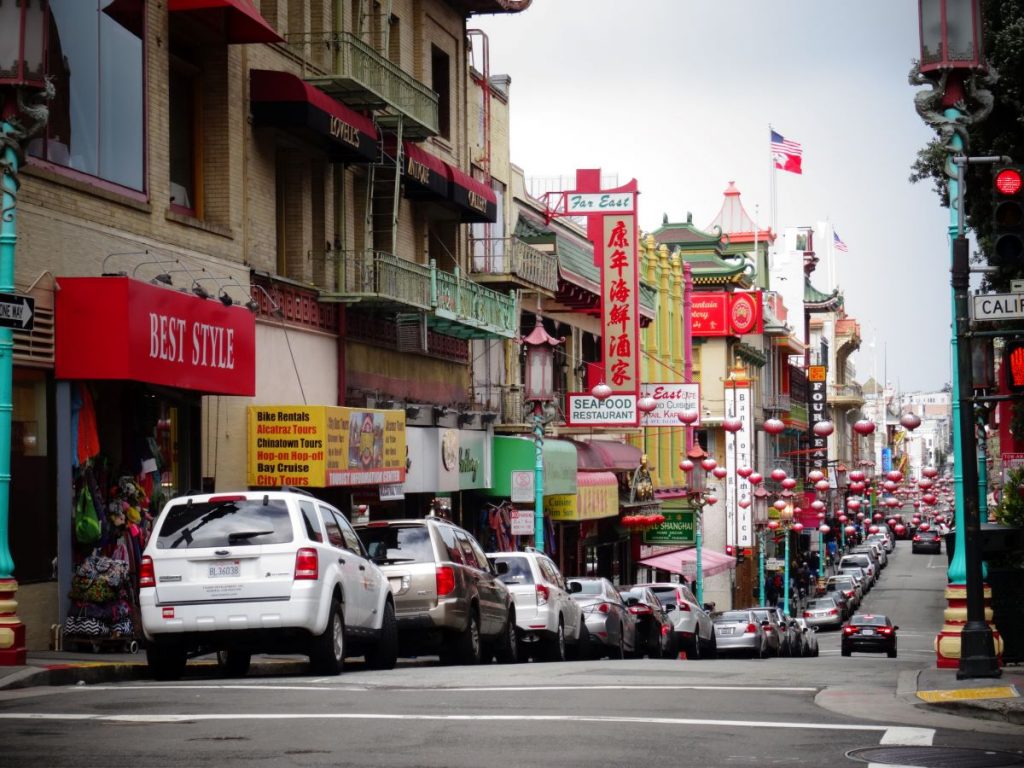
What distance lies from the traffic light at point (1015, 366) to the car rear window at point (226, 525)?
676cm

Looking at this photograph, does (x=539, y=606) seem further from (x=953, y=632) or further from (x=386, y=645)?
(x=953, y=632)

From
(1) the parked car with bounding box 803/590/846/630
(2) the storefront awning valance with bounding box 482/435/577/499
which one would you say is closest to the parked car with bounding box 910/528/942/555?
(1) the parked car with bounding box 803/590/846/630

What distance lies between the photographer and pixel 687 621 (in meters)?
32.8

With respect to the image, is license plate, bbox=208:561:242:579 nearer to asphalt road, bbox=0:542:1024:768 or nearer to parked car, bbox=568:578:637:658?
asphalt road, bbox=0:542:1024:768

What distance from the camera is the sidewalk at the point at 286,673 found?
1266 centimetres

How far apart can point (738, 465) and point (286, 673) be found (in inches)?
2021

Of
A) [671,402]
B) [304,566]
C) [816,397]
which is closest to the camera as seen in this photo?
[304,566]

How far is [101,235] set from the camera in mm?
20766

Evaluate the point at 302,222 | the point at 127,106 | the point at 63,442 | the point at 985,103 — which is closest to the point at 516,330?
the point at 302,222

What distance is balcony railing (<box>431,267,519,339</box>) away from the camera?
3206cm

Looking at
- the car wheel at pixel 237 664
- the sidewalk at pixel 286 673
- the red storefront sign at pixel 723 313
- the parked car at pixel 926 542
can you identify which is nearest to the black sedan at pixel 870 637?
the red storefront sign at pixel 723 313

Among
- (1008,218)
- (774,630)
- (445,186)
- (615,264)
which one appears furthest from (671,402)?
(1008,218)

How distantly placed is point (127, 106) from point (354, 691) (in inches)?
419

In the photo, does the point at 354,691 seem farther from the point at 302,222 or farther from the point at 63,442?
the point at 302,222
